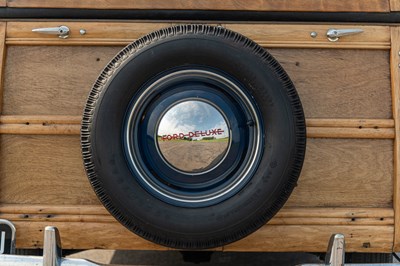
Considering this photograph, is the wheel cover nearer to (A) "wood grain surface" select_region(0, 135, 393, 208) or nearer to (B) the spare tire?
(B) the spare tire

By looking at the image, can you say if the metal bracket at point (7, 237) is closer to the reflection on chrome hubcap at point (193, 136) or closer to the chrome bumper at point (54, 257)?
the chrome bumper at point (54, 257)

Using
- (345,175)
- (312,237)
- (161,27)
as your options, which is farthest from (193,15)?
(312,237)

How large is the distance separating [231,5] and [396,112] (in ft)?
2.96

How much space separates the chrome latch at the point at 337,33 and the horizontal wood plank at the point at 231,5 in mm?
104

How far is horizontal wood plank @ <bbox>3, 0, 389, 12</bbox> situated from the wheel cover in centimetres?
40

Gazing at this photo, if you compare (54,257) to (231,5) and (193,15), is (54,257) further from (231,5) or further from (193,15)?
(231,5)

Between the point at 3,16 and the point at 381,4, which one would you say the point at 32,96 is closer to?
the point at 3,16

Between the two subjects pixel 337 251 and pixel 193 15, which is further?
pixel 193 15

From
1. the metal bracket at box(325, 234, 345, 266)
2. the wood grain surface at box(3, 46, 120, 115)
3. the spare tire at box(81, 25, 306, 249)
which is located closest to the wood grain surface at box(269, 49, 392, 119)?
the spare tire at box(81, 25, 306, 249)

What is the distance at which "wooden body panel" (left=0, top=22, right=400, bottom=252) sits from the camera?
7.93 feet

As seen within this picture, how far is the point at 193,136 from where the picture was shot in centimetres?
215

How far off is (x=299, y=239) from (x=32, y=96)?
1392 mm

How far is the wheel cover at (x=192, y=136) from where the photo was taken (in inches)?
85.1

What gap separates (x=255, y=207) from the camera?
83.8 inches
